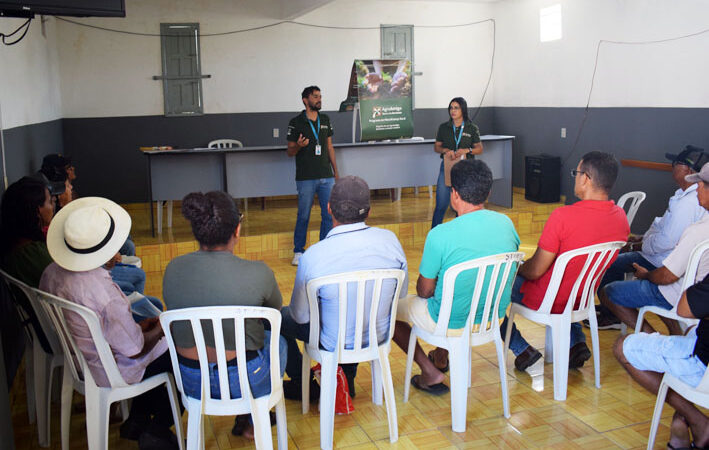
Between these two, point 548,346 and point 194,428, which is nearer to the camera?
point 194,428

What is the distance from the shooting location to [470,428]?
2.87m

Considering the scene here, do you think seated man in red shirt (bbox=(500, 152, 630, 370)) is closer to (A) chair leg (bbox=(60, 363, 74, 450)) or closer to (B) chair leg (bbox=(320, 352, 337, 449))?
(B) chair leg (bbox=(320, 352, 337, 449))

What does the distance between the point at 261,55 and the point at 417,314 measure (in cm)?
615

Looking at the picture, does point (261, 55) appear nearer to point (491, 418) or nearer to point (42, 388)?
point (42, 388)

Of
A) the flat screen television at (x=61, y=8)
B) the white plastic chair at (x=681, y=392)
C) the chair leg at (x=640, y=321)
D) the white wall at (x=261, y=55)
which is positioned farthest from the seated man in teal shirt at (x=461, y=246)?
the white wall at (x=261, y=55)

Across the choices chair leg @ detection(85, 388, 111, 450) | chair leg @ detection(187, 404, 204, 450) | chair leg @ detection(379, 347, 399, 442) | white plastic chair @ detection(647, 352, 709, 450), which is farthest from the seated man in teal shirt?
chair leg @ detection(85, 388, 111, 450)

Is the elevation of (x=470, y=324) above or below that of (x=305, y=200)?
below

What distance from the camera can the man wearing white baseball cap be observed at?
2.32m

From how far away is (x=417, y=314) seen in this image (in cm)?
296

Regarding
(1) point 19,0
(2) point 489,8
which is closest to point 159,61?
(2) point 489,8

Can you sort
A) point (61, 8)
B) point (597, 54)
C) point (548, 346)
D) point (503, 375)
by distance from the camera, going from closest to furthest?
1. point (503, 375)
2. point (61, 8)
3. point (548, 346)
4. point (597, 54)

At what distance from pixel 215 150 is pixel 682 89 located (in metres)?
4.55

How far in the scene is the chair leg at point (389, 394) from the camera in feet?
8.92

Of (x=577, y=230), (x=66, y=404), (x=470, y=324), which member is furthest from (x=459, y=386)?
(x=66, y=404)
